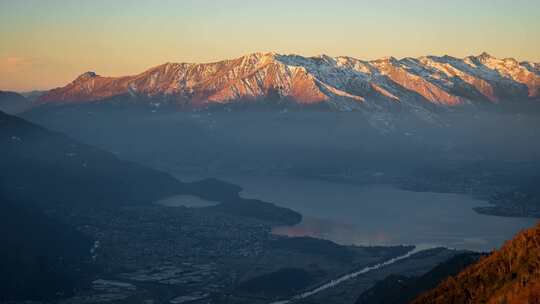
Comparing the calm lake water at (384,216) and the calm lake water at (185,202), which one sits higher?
the calm lake water at (185,202)

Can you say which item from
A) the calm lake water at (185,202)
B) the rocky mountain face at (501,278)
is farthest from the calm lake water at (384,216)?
the rocky mountain face at (501,278)

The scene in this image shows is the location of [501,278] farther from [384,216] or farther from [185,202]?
[185,202]

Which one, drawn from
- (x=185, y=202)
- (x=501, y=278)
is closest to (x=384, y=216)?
(x=185, y=202)

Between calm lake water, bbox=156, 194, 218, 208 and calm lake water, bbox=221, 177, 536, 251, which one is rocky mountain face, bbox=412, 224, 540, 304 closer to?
calm lake water, bbox=221, 177, 536, 251

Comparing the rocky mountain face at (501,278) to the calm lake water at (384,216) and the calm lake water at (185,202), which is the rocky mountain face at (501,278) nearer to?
the calm lake water at (384,216)

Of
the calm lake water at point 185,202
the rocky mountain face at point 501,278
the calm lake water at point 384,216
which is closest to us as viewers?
the rocky mountain face at point 501,278

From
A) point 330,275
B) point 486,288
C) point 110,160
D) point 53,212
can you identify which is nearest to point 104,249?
point 53,212

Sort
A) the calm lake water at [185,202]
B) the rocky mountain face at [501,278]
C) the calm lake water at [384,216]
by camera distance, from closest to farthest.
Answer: the rocky mountain face at [501,278] < the calm lake water at [384,216] < the calm lake water at [185,202]
